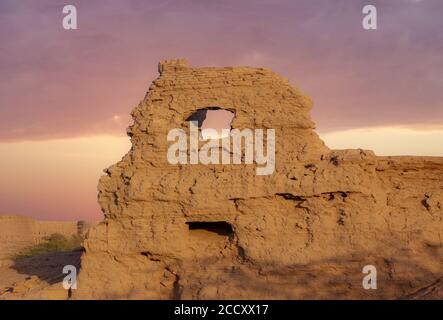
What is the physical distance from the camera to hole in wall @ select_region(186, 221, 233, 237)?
438 inches

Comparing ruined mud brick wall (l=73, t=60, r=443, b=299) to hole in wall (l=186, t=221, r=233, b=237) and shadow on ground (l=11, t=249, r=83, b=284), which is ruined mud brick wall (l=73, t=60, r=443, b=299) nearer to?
hole in wall (l=186, t=221, r=233, b=237)

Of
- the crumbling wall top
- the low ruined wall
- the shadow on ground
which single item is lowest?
the shadow on ground

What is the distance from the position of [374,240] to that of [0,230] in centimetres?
1997

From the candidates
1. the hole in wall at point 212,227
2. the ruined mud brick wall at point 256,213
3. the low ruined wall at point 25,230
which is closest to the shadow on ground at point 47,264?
the ruined mud brick wall at point 256,213

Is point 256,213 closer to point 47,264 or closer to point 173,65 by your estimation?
point 173,65

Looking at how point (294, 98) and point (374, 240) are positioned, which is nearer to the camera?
point (374, 240)

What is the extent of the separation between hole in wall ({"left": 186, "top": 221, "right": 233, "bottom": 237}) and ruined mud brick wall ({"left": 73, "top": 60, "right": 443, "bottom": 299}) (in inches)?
0.9

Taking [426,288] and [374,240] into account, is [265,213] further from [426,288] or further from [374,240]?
[426,288]

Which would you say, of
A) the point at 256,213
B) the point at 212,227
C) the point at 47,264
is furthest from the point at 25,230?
the point at 256,213

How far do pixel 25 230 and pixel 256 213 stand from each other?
1880 centimetres

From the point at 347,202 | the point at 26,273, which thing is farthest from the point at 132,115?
the point at 26,273

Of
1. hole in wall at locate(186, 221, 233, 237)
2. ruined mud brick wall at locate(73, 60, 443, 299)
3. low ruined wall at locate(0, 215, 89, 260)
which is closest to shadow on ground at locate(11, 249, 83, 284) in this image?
ruined mud brick wall at locate(73, 60, 443, 299)

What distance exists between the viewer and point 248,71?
35.3 feet

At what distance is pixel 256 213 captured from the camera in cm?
1024
